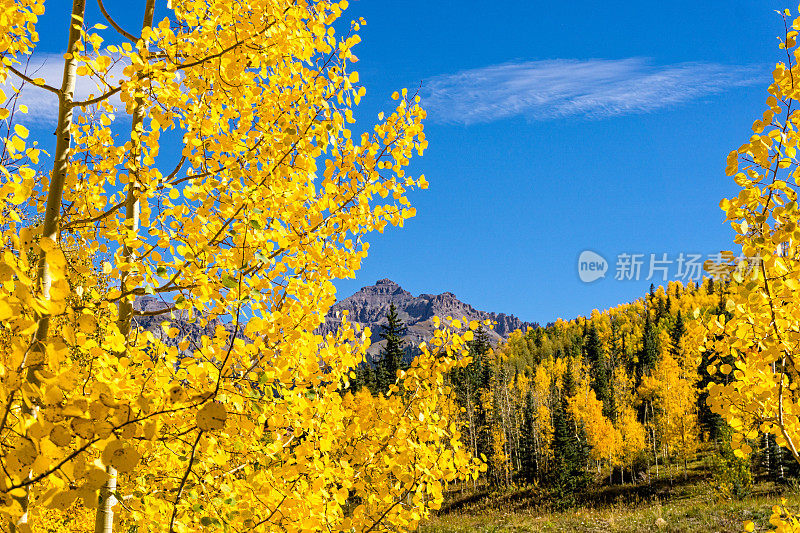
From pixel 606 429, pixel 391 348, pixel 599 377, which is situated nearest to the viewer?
pixel 391 348

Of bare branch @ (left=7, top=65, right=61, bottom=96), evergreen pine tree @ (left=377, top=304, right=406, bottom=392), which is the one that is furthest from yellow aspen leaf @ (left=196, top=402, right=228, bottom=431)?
Answer: evergreen pine tree @ (left=377, top=304, right=406, bottom=392)

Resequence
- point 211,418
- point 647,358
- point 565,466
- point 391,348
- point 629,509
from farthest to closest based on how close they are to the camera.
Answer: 1. point 647,358
2. point 391,348
3. point 565,466
4. point 629,509
5. point 211,418

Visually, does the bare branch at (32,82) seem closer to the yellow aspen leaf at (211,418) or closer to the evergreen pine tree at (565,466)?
the yellow aspen leaf at (211,418)

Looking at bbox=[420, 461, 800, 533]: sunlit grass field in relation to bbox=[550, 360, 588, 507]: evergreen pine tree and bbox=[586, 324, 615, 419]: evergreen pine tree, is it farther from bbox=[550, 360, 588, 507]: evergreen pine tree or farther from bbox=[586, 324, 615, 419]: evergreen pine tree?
bbox=[586, 324, 615, 419]: evergreen pine tree

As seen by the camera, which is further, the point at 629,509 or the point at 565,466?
the point at 565,466

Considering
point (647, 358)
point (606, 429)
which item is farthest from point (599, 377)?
point (606, 429)

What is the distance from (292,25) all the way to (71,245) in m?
2.71

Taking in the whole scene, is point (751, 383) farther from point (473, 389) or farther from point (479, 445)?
point (473, 389)

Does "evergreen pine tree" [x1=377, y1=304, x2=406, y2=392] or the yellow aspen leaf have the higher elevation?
"evergreen pine tree" [x1=377, y1=304, x2=406, y2=392]

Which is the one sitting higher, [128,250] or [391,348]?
[391,348]

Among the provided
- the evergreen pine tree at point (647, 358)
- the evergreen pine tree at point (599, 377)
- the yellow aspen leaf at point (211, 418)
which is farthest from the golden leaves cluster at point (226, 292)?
the evergreen pine tree at point (647, 358)

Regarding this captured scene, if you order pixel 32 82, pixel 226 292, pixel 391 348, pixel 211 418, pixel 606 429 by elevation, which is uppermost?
pixel 391 348

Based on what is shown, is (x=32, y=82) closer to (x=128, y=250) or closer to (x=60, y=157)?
(x=60, y=157)

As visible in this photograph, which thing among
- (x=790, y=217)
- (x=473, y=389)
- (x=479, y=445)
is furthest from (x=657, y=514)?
(x=790, y=217)
